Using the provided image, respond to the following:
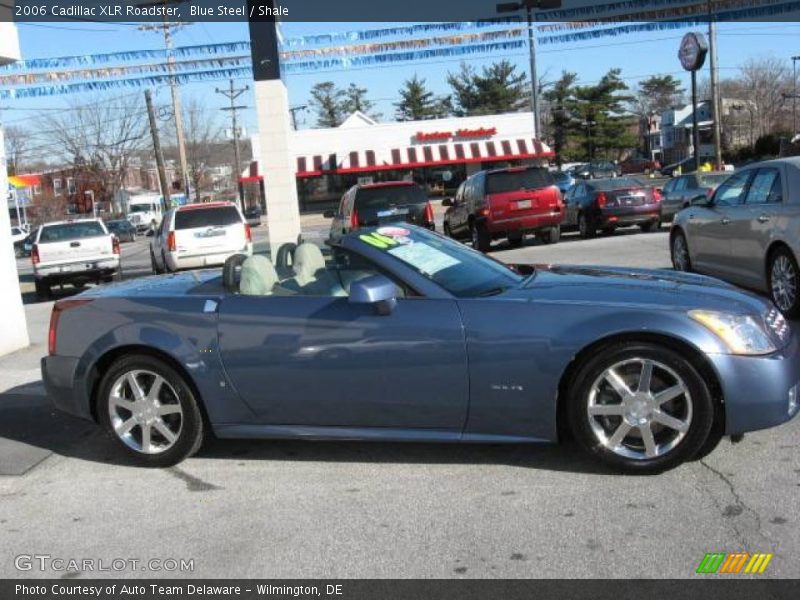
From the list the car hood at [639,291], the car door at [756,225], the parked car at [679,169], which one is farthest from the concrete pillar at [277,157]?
the parked car at [679,169]

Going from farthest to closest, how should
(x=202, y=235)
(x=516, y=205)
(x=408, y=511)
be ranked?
(x=516, y=205) → (x=202, y=235) → (x=408, y=511)

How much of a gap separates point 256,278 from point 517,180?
13709 mm

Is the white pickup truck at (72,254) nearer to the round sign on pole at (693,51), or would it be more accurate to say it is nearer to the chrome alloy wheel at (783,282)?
the chrome alloy wheel at (783,282)

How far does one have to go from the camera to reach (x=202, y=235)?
632 inches

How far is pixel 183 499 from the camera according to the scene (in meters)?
4.42

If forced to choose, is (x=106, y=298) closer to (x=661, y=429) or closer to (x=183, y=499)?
(x=183, y=499)

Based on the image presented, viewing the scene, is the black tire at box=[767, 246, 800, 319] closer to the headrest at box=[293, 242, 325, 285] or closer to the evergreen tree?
the headrest at box=[293, 242, 325, 285]

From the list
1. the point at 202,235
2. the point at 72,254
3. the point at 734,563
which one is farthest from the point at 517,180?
the point at 734,563

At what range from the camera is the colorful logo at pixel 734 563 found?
3250 mm

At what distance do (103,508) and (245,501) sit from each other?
78 cm

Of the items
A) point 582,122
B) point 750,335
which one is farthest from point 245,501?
point 582,122

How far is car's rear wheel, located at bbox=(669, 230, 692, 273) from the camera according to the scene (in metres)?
10.2

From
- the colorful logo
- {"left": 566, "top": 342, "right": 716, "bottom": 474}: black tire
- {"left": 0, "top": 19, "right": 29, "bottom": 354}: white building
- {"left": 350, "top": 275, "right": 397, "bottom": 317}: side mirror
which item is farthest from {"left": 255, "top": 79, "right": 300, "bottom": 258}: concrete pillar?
the colorful logo

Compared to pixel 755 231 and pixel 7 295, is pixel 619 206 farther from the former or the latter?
pixel 7 295
